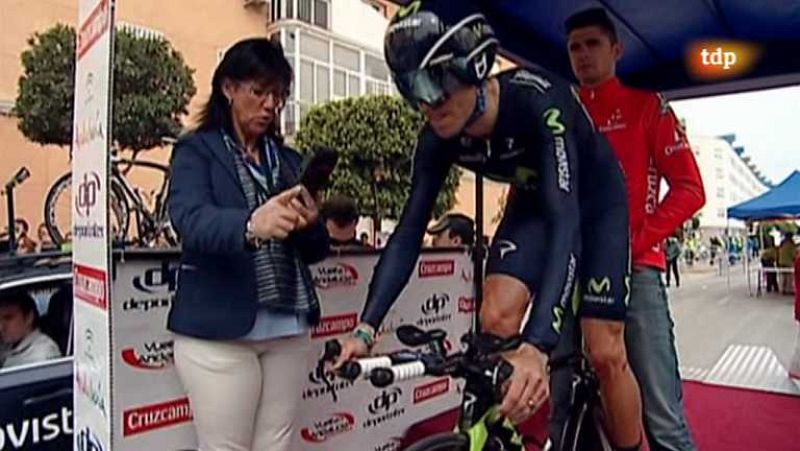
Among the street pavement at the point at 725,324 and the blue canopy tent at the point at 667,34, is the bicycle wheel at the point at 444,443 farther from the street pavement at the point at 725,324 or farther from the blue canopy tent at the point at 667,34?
the street pavement at the point at 725,324

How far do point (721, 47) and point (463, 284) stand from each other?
1.78 meters

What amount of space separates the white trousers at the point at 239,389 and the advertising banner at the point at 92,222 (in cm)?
20

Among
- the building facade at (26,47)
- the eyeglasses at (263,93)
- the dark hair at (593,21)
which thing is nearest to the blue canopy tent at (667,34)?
the dark hair at (593,21)

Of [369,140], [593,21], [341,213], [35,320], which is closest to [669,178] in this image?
[593,21]

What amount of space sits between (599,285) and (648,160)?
65 centimetres

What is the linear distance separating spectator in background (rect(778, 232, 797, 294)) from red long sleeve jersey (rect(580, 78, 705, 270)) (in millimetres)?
12135

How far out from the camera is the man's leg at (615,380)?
1806mm

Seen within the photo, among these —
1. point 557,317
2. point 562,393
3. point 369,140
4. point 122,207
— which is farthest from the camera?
point 369,140

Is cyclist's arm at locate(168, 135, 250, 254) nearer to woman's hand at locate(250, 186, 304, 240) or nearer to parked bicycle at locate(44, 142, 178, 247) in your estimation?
woman's hand at locate(250, 186, 304, 240)

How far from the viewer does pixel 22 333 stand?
2.50 m

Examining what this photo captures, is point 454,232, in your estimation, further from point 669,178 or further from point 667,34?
point 669,178

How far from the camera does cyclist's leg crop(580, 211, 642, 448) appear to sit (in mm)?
1708

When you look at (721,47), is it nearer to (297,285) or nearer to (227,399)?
(297,285)

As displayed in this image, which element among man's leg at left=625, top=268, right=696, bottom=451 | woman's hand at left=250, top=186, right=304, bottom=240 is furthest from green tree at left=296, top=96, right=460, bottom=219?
woman's hand at left=250, top=186, right=304, bottom=240
